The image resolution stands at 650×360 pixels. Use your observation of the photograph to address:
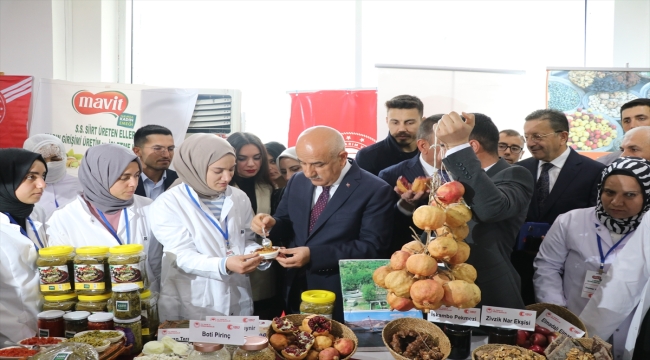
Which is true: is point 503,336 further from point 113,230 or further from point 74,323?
point 113,230

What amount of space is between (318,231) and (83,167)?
3.95 ft

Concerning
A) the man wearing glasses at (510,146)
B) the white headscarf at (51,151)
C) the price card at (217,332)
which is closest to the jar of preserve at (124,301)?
the price card at (217,332)

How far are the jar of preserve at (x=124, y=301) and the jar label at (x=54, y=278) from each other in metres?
0.23

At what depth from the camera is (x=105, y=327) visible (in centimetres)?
172

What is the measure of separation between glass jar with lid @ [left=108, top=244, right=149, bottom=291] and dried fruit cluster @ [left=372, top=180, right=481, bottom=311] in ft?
3.00

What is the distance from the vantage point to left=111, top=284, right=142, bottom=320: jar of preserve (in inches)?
67.9

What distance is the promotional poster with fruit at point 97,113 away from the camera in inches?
187

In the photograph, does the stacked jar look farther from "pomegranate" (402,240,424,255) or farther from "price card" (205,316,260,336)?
"pomegranate" (402,240,424,255)

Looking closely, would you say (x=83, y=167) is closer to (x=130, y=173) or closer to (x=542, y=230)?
(x=130, y=173)

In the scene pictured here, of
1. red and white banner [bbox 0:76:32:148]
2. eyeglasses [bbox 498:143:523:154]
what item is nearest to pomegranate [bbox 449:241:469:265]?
eyeglasses [bbox 498:143:523:154]

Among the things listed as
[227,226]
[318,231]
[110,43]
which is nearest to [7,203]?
[227,226]

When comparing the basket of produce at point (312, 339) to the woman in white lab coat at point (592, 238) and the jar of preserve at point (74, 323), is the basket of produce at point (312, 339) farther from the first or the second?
the woman in white lab coat at point (592, 238)

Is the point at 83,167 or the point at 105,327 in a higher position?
the point at 83,167

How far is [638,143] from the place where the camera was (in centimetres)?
289
